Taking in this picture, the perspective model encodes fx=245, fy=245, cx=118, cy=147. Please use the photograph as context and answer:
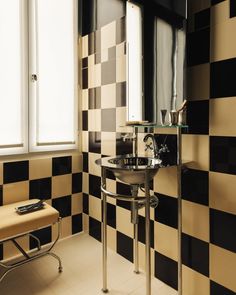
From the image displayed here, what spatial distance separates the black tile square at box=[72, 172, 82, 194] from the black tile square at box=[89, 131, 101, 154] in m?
0.26

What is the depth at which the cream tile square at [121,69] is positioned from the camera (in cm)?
170

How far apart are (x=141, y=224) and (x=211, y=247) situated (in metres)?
0.51

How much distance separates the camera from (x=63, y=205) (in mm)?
2021

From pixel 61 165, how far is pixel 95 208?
0.45 m

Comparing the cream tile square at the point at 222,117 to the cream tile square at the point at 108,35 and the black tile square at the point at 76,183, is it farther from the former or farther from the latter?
the black tile square at the point at 76,183

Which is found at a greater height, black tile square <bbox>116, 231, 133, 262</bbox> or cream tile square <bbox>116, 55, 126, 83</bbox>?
cream tile square <bbox>116, 55, 126, 83</bbox>

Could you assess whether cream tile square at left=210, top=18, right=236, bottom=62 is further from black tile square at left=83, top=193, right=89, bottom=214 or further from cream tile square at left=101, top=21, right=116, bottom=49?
black tile square at left=83, top=193, right=89, bottom=214

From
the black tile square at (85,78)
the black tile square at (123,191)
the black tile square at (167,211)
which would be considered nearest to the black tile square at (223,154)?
the black tile square at (167,211)

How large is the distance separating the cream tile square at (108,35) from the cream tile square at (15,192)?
119 cm

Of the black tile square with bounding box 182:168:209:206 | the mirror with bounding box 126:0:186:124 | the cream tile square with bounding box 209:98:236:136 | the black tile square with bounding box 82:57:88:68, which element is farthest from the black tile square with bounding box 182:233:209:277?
the black tile square with bounding box 82:57:88:68

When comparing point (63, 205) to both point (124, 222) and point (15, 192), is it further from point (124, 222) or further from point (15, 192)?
point (124, 222)

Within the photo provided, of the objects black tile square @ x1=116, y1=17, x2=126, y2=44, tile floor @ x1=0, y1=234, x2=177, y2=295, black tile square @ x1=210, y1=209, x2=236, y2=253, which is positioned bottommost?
tile floor @ x1=0, y1=234, x2=177, y2=295

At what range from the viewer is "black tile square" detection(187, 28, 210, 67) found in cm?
119

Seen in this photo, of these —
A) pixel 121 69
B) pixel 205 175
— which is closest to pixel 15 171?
pixel 121 69
